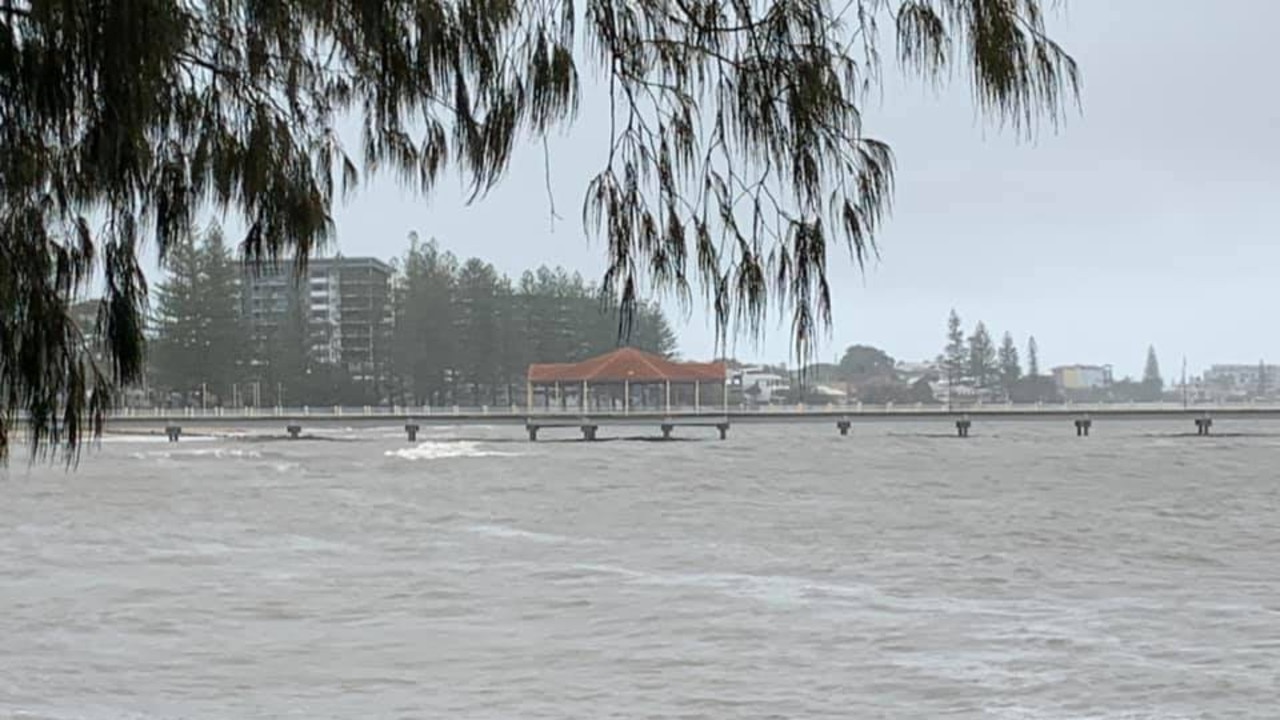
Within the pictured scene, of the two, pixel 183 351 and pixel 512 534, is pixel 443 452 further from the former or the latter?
pixel 512 534

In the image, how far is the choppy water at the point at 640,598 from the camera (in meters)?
11.4

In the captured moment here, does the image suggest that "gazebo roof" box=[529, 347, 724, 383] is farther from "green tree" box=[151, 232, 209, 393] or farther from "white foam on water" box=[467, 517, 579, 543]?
"white foam on water" box=[467, 517, 579, 543]

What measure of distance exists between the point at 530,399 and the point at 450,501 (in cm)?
2616

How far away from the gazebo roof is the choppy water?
19.2 m

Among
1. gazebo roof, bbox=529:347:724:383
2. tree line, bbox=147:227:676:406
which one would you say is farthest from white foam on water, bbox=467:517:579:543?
gazebo roof, bbox=529:347:724:383

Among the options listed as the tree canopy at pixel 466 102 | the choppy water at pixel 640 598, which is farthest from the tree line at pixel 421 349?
the tree canopy at pixel 466 102

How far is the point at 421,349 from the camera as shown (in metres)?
56.0

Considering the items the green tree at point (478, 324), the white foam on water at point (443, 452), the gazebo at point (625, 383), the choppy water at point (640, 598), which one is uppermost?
the green tree at point (478, 324)

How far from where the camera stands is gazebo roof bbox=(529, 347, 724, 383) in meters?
57.3

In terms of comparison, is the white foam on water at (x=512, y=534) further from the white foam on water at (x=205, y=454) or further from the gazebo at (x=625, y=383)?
the gazebo at (x=625, y=383)

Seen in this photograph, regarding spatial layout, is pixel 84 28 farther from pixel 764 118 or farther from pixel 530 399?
pixel 530 399

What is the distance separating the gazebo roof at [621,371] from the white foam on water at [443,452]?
12.0ft

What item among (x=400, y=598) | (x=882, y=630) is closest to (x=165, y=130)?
(x=882, y=630)

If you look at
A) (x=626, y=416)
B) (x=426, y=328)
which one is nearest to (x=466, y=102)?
(x=426, y=328)
